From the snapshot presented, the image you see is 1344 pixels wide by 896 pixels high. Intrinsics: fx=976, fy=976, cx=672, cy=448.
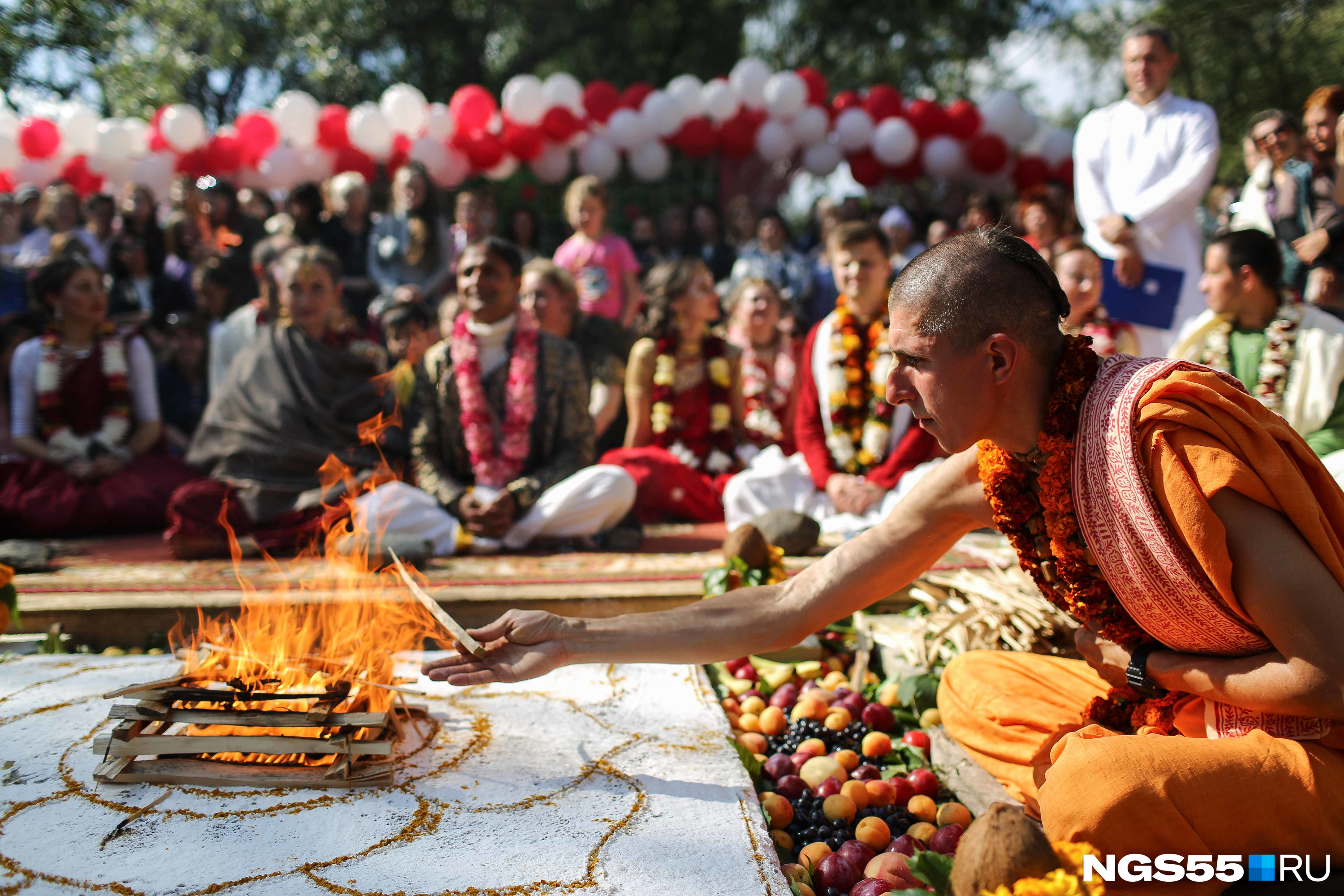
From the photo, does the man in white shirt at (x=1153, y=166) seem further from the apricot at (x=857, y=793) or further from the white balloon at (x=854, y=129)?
the apricot at (x=857, y=793)

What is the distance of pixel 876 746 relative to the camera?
294cm

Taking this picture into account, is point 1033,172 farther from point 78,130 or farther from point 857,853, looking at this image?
point 78,130

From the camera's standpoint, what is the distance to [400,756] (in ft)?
8.33

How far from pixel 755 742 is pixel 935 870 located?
1362 millimetres

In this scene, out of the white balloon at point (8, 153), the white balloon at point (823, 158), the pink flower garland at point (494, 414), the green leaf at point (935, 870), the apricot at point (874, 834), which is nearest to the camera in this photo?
the green leaf at point (935, 870)

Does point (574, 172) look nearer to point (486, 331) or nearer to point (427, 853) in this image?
point (486, 331)

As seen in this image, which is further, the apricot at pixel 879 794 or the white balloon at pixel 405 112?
the white balloon at pixel 405 112

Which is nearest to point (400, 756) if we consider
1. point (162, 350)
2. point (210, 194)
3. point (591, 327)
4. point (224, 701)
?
point (224, 701)

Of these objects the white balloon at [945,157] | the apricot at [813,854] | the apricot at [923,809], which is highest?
the white balloon at [945,157]

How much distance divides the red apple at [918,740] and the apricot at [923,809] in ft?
1.02

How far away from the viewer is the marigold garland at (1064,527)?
1.98m

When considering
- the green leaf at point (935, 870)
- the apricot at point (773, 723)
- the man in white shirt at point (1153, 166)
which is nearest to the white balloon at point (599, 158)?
the man in white shirt at point (1153, 166)

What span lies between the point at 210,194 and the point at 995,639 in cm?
717

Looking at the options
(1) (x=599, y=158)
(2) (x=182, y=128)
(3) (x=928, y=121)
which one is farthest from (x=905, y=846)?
(2) (x=182, y=128)
